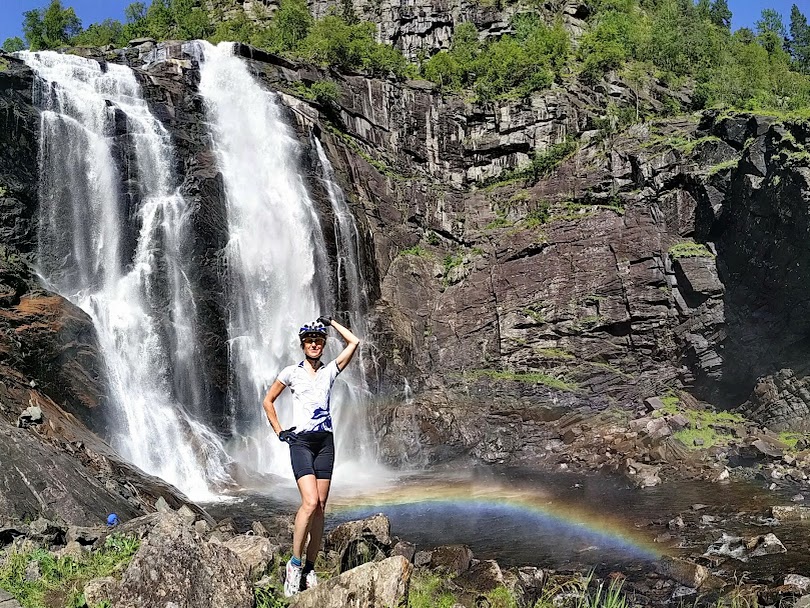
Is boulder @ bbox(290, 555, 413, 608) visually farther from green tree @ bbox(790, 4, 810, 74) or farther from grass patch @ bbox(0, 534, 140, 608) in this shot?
green tree @ bbox(790, 4, 810, 74)

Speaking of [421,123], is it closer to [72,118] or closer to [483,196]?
[483,196]

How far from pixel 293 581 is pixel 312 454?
3.91ft

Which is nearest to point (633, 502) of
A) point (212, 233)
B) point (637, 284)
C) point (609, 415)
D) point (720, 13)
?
point (609, 415)

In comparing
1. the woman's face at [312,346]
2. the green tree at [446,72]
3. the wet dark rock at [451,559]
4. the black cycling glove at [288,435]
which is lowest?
the wet dark rock at [451,559]

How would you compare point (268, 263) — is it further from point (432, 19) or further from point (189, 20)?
point (189, 20)

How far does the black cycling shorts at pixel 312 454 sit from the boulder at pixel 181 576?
1027mm

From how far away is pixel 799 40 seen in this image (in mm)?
79188

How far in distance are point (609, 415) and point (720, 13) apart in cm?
7576

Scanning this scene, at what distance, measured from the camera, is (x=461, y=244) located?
141 ft

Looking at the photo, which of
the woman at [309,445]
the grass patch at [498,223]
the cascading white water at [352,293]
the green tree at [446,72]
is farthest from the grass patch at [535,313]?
the woman at [309,445]

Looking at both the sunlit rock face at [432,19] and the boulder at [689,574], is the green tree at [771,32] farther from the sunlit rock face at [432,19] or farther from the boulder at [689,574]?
the boulder at [689,574]

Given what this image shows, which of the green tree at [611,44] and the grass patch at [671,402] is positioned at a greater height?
the green tree at [611,44]

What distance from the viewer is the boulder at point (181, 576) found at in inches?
205

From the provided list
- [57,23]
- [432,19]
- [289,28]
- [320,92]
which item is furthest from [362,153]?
[57,23]
